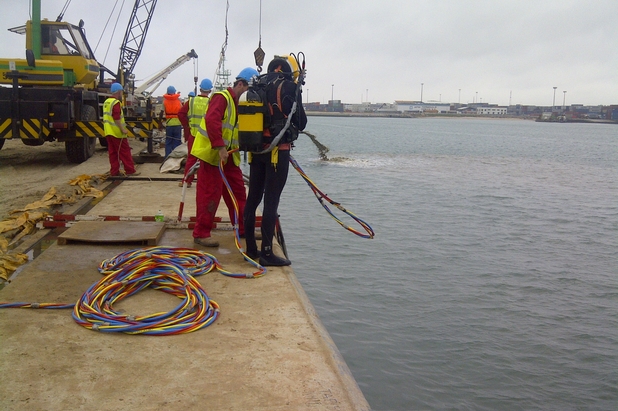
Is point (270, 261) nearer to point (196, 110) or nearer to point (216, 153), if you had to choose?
point (216, 153)

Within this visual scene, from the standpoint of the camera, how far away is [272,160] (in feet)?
16.9

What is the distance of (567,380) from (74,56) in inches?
544

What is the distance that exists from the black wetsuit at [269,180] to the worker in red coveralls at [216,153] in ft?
0.86

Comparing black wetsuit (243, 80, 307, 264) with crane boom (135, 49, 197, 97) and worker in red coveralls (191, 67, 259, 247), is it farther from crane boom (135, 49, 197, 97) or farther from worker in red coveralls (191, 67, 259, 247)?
crane boom (135, 49, 197, 97)

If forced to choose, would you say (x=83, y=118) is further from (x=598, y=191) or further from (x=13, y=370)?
(x=598, y=191)

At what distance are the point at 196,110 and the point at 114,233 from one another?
330 centimetres

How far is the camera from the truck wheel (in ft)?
43.5

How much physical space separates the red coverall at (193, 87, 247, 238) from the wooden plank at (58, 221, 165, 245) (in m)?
0.48

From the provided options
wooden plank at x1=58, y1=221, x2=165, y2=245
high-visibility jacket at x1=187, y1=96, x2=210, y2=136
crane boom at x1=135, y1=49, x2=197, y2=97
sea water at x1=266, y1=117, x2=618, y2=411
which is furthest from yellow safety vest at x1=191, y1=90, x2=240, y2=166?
crane boom at x1=135, y1=49, x2=197, y2=97

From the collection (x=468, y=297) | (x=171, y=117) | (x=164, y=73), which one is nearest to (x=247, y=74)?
(x=468, y=297)

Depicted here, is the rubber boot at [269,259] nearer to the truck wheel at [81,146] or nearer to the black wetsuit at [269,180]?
the black wetsuit at [269,180]

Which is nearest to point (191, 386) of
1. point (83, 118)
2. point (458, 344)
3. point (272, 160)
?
point (272, 160)

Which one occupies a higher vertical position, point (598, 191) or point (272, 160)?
point (272, 160)

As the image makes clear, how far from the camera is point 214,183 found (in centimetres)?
589
